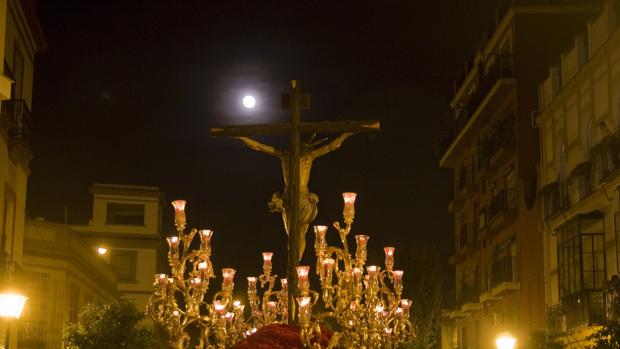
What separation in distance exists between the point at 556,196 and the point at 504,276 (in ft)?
27.1

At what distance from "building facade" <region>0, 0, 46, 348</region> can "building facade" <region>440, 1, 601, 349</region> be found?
14855 millimetres

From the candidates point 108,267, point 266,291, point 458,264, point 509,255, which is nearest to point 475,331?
point 458,264

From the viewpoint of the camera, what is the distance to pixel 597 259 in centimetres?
2864

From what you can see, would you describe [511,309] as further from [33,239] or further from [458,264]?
[33,239]

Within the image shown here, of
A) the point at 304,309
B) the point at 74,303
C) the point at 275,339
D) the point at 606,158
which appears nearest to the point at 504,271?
the point at 606,158

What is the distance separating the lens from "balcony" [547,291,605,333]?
1088 inches

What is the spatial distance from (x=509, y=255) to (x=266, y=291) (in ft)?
76.7

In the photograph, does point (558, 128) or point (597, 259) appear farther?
point (558, 128)

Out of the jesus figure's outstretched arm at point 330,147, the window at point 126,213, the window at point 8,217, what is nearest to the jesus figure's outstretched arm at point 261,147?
the jesus figure's outstretched arm at point 330,147

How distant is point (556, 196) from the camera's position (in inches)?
1252

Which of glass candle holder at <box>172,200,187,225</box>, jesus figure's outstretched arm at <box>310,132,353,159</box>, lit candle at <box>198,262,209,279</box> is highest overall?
jesus figure's outstretched arm at <box>310,132,353,159</box>

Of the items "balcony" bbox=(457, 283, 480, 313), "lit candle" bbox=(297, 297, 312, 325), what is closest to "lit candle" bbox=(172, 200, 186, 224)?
"lit candle" bbox=(297, 297, 312, 325)

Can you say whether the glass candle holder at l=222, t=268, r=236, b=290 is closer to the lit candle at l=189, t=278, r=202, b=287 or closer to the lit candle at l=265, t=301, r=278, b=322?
the lit candle at l=189, t=278, r=202, b=287

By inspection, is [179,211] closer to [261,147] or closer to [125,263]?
[261,147]
